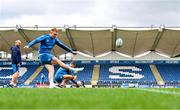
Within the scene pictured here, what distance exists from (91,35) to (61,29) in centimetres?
293

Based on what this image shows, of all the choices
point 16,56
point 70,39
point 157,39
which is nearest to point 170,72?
point 157,39

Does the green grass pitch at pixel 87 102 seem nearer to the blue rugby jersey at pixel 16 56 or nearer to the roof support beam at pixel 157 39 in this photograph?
the blue rugby jersey at pixel 16 56

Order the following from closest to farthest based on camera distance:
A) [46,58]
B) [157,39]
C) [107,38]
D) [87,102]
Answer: [87,102]
[46,58]
[107,38]
[157,39]

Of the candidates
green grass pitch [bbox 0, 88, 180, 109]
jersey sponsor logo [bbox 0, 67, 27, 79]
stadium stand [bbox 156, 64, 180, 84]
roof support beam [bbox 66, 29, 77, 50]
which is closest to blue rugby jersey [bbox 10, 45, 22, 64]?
green grass pitch [bbox 0, 88, 180, 109]

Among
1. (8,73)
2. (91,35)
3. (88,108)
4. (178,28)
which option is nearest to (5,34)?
(8,73)

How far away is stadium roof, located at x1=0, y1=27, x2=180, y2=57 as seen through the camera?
33.9 m

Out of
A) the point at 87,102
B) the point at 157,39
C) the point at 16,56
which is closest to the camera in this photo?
the point at 87,102

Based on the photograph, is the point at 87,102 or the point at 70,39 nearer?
the point at 87,102

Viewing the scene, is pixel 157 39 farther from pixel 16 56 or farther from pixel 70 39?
pixel 16 56

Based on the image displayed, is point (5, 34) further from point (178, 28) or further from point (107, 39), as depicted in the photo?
point (178, 28)

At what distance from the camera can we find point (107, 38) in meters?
36.1

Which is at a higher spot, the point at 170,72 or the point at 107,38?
the point at 107,38

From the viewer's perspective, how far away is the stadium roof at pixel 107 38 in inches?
1335

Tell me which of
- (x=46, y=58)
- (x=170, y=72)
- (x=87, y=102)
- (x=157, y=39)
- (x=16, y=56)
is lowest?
(x=87, y=102)
